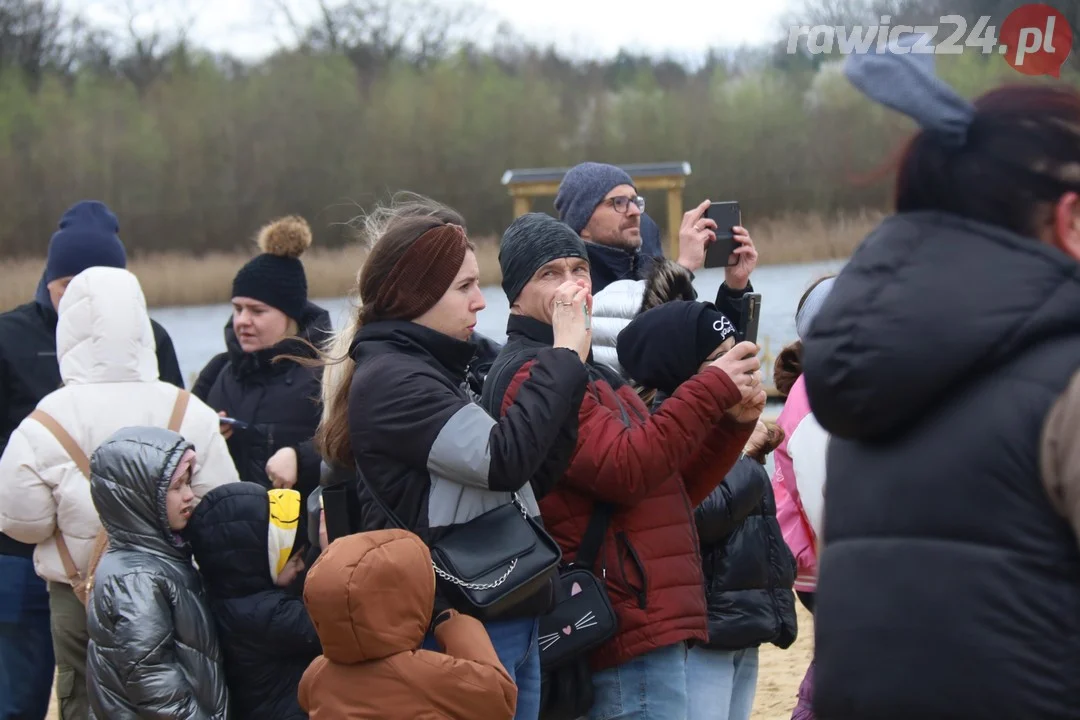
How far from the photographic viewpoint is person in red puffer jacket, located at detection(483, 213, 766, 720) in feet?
8.95

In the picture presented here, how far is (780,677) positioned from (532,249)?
3.58 m

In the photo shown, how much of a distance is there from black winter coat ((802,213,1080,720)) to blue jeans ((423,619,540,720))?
3.75 feet

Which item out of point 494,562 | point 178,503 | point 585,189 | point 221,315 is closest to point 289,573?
point 178,503

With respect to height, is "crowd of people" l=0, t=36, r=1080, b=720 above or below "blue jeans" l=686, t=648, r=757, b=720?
above

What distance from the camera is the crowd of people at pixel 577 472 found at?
1.48 metres

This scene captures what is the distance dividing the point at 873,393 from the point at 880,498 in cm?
14

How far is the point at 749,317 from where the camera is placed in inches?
130

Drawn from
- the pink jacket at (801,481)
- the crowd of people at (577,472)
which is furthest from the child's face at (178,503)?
the pink jacket at (801,481)

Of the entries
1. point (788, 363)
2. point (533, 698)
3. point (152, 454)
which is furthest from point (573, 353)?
point (152, 454)

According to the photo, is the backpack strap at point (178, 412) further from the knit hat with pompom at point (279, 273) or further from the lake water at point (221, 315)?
the lake water at point (221, 315)

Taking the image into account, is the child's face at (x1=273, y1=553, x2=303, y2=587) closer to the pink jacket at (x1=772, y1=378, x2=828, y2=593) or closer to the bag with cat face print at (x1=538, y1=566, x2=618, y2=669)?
the bag with cat face print at (x1=538, y1=566, x2=618, y2=669)

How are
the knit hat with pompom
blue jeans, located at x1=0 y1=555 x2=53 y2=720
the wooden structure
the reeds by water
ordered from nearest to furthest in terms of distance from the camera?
blue jeans, located at x1=0 y1=555 x2=53 y2=720, the knit hat with pompom, the wooden structure, the reeds by water

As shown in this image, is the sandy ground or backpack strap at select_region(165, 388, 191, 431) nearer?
backpack strap at select_region(165, 388, 191, 431)

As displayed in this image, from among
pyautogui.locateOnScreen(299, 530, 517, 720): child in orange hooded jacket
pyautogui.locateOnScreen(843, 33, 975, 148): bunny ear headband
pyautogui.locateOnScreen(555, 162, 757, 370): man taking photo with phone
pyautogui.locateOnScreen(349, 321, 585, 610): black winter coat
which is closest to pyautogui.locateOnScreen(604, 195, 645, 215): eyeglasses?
pyautogui.locateOnScreen(555, 162, 757, 370): man taking photo with phone
